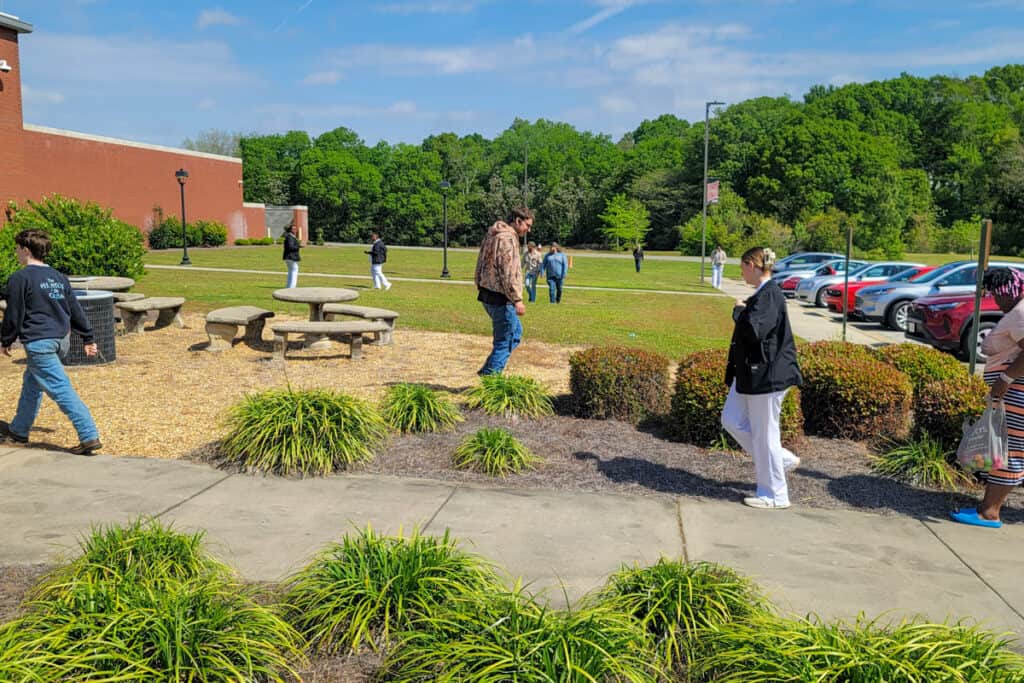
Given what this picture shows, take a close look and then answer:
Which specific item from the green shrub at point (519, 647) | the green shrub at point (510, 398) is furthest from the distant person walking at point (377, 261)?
the green shrub at point (519, 647)

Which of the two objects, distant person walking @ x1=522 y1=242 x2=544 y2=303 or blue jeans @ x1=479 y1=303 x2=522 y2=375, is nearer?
blue jeans @ x1=479 y1=303 x2=522 y2=375

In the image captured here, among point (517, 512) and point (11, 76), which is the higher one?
point (11, 76)

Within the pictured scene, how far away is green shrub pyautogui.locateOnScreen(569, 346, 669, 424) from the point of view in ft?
25.0

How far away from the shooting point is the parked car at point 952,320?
13.6 metres

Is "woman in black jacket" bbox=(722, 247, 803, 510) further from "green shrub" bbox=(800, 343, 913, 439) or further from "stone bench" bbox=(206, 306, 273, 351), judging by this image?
"stone bench" bbox=(206, 306, 273, 351)

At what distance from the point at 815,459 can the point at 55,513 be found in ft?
17.9

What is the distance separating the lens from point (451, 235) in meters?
88.1

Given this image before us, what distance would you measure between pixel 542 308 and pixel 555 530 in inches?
561

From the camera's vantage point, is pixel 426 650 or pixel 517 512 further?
pixel 517 512

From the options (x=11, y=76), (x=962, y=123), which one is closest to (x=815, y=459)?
(x=11, y=76)

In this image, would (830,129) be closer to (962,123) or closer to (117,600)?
(962,123)

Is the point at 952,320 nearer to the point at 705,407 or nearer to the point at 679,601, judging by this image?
the point at 705,407

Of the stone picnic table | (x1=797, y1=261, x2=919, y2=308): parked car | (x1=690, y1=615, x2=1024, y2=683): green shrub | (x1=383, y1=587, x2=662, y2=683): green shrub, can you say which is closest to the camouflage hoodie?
the stone picnic table

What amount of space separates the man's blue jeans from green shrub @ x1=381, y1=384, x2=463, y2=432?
2.33 meters
